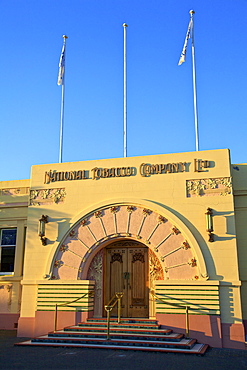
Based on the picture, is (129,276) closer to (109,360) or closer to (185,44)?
(109,360)

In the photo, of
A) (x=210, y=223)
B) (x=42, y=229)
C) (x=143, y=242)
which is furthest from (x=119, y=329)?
(x=42, y=229)

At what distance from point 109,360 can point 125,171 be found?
6741 mm

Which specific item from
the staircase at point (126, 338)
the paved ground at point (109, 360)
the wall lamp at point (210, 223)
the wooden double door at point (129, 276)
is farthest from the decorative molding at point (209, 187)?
the paved ground at point (109, 360)

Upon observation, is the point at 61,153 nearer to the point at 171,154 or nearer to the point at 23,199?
the point at 23,199

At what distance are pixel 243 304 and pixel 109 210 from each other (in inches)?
211

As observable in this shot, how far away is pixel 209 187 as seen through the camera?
13.5 metres

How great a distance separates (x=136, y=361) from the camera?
9.34 m

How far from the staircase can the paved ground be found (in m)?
0.35

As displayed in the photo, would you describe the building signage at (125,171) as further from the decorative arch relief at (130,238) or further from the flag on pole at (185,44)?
the flag on pole at (185,44)

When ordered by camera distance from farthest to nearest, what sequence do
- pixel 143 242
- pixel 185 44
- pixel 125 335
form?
pixel 185 44
pixel 143 242
pixel 125 335

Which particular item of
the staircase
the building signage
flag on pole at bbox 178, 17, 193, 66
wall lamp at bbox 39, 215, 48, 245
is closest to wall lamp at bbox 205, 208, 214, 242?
the building signage

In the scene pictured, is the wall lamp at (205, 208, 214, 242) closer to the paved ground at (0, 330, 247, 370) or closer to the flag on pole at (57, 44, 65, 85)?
the paved ground at (0, 330, 247, 370)

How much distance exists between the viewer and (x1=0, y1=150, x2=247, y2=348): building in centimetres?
1263

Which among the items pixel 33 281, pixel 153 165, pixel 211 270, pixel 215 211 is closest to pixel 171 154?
pixel 153 165
